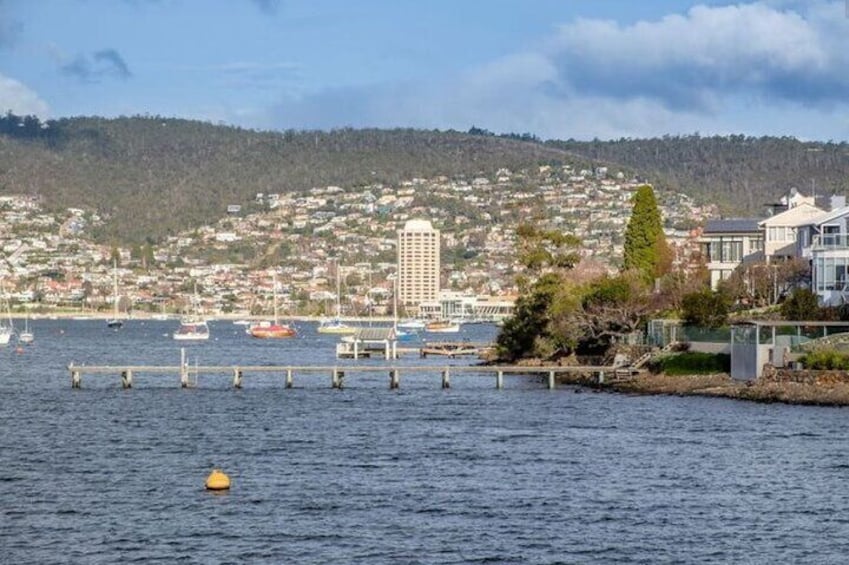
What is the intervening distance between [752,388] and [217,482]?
33.9 meters

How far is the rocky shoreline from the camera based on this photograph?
72.6 m

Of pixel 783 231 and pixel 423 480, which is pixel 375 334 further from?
pixel 423 480

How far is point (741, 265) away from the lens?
367 feet

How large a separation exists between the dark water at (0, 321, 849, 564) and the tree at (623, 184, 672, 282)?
96.4 feet

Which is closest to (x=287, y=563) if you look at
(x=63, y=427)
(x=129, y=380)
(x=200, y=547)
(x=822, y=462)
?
(x=200, y=547)

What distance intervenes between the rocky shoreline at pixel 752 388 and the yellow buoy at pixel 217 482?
31529 mm

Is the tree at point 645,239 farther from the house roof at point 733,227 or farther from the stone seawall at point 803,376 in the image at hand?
the stone seawall at point 803,376

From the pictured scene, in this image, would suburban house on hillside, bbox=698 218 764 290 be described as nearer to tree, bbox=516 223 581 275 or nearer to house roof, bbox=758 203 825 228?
house roof, bbox=758 203 825 228

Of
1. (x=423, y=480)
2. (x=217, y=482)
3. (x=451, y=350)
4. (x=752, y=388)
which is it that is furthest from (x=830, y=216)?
(x=217, y=482)

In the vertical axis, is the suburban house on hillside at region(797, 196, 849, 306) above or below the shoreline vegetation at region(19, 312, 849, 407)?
above

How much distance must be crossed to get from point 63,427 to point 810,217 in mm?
55392

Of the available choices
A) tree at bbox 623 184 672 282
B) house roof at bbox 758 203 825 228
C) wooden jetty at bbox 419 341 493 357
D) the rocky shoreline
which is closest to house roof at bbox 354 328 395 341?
wooden jetty at bbox 419 341 493 357

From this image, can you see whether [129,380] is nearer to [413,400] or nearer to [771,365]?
[413,400]

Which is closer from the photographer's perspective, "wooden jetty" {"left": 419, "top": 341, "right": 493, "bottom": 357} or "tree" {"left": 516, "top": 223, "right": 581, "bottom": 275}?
"tree" {"left": 516, "top": 223, "right": 581, "bottom": 275}
